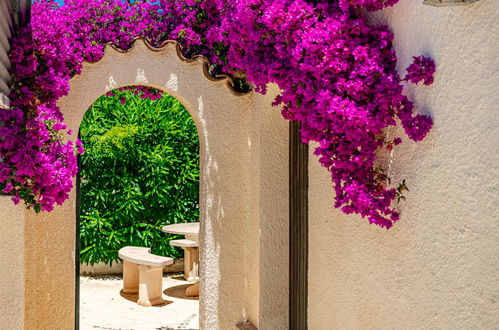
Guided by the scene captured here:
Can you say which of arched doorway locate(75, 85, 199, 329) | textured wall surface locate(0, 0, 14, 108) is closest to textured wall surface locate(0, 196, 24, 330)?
textured wall surface locate(0, 0, 14, 108)

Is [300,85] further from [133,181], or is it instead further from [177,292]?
[133,181]

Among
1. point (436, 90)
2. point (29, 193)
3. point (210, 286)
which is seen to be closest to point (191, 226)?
point (210, 286)

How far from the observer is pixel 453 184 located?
284cm

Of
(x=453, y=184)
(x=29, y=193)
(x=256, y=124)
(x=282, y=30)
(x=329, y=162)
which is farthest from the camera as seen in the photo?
(x=256, y=124)

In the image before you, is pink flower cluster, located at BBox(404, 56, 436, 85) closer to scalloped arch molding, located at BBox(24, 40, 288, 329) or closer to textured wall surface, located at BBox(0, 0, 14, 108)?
scalloped arch molding, located at BBox(24, 40, 288, 329)

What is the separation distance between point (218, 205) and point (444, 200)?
3183 millimetres

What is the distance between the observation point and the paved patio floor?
7.71 metres

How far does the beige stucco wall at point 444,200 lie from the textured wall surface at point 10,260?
2778mm

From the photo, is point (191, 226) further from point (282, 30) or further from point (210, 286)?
point (282, 30)

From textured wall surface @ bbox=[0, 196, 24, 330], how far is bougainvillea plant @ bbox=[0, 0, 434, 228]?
1.17 feet

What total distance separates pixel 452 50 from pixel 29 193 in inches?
128

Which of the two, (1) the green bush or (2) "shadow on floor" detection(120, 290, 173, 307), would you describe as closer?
(2) "shadow on floor" detection(120, 290, 173, 307)

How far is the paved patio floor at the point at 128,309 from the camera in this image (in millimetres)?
7715

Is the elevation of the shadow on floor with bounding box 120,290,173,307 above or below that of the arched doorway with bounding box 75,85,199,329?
below
